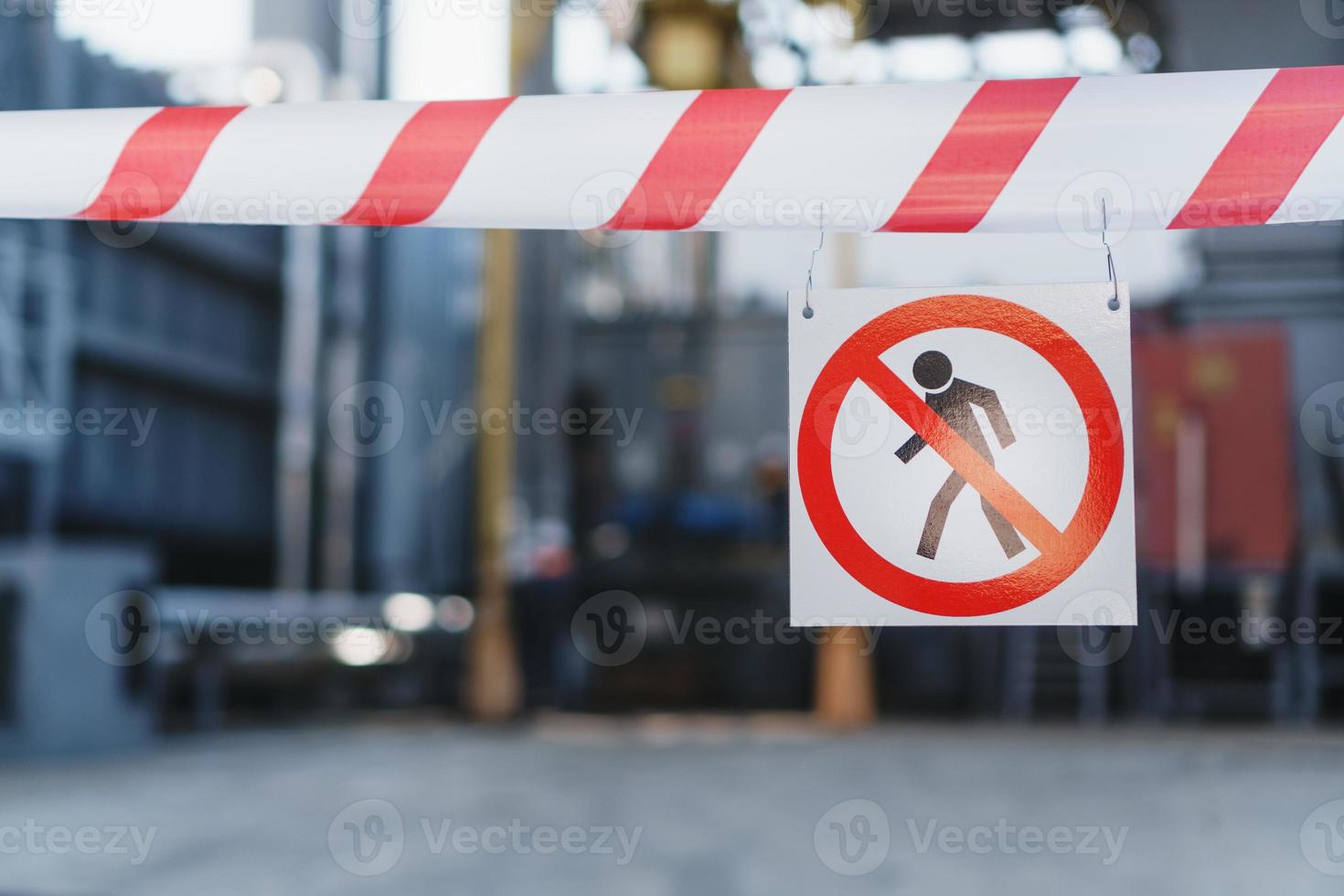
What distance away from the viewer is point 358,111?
1.12m

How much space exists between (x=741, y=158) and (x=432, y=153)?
0.97ft

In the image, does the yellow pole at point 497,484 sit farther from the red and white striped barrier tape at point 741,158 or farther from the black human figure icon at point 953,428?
the black human figure icon at point 953,428

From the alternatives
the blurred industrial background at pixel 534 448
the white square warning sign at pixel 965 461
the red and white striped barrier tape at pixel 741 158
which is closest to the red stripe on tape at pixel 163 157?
the red and white striped barrier tape at pixel 741 158

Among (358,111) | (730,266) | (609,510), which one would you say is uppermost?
(730,266)

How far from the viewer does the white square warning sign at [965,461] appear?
1031mm

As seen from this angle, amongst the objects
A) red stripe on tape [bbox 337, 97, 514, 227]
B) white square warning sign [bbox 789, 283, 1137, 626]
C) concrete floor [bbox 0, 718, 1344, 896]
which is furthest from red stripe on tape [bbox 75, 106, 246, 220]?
concrete floor [bbox 0, 718, 1344, 896]

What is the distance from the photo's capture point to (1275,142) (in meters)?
1.01

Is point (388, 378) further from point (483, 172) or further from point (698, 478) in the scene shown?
point (483, 172)

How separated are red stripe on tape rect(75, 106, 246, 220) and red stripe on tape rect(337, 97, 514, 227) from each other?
0.57 feet

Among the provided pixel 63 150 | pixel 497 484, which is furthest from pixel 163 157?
pixel 497 484

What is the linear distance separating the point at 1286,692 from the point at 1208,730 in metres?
0.55

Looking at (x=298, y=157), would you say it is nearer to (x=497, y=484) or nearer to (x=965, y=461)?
(x=965, y=461)

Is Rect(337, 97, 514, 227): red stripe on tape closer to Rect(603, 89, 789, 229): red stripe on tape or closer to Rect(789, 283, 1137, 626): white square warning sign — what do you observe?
Rect(603, 89, 789, 229): red stripe on tape

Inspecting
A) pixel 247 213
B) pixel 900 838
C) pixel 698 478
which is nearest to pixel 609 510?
pixel 698 478
